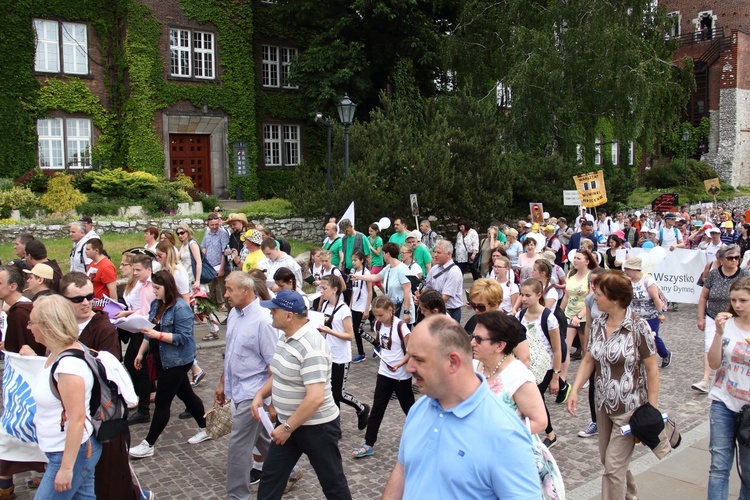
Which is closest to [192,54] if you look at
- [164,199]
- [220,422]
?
[164,199]

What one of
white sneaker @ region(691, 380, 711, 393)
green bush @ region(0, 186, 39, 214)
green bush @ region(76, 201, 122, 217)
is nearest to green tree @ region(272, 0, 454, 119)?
green bush @ region(76, 201, 122, 217)

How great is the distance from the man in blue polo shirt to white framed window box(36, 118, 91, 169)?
93.7 ft

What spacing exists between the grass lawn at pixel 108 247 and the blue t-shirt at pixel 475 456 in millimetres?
14452

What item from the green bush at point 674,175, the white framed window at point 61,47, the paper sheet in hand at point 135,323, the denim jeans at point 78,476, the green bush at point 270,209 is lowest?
the denim jeans at point 78,476

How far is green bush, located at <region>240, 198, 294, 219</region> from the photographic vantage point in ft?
69.3

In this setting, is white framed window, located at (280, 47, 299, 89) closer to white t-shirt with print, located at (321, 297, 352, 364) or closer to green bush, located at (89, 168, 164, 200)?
green bush, located at (89, 168, 164, 200)

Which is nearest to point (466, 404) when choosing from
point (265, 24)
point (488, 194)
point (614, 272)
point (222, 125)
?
point (614, 272)

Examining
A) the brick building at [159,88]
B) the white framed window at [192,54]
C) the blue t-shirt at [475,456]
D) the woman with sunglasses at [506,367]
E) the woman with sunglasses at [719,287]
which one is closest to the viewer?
the blue t-shirt at [475,456]

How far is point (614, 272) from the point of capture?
5188 millimetres

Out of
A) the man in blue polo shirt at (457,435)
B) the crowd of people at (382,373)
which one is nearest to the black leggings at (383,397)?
the crowd of people at (382,373)

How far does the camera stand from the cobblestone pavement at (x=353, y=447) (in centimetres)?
604

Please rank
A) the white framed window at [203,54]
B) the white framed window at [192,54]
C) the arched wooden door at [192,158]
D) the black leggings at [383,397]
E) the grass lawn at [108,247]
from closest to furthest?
the black leggings at [383,397] < the grass lawn at [108,247] < the white framed window at [192,54] < the white framed window at [203,54] < the arched wooden door at [192,158]

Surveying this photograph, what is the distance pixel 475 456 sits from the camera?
258 centimetres

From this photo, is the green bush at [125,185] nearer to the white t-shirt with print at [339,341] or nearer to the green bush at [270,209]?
the green bush at [270,209]
